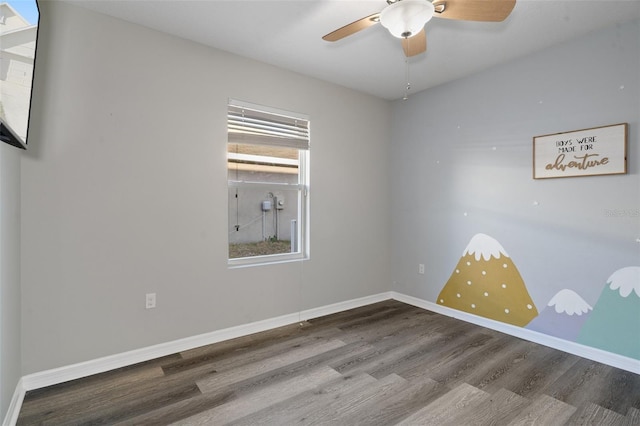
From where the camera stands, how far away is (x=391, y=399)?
199 cm

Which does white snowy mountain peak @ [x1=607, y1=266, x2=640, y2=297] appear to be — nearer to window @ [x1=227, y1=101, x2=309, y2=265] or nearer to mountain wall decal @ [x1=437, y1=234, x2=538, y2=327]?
mountain wall decal @ [x1=437, y1=234, x2=538, y2=327]

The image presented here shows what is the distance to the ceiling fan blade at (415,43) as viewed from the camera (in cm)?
198

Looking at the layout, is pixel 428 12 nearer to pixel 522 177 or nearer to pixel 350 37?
pixel 350 37

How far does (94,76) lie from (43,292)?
1.51m

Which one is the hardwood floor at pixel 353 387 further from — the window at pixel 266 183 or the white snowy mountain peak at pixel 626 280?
the window at pixel 266 183

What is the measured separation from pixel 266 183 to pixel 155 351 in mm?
1699

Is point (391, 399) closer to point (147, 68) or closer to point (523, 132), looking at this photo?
point (523, 132)

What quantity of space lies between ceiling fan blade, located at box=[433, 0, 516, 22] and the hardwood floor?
217 centimetres

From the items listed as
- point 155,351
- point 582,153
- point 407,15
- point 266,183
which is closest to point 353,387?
point 155,351

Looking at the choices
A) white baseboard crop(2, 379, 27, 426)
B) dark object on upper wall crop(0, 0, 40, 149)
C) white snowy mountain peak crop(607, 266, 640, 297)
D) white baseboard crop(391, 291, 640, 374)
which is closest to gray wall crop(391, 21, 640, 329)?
white snowy mountain peak crop(607, 266, 640, 297)

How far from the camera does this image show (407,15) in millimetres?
1607

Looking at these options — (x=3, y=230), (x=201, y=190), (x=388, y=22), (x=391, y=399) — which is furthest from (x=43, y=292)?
(x=388, y=22)

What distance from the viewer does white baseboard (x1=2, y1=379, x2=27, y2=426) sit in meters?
1.67

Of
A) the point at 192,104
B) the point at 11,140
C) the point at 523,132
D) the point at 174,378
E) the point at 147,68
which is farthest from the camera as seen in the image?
the point at 523,132
